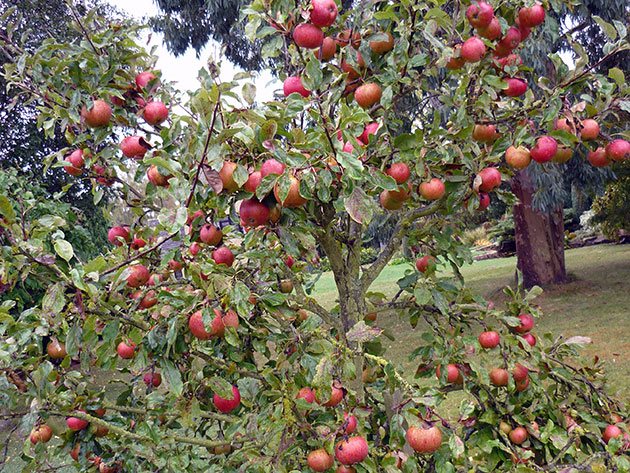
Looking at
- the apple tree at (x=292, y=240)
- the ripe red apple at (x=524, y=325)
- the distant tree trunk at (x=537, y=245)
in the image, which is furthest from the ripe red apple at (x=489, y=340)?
the distant tree trunk at (x=537, y=245)

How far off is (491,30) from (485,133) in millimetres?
311

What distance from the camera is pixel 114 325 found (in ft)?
4.16

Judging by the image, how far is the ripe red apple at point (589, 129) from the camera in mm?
1498

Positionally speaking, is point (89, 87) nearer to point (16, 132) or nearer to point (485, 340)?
point (485, 340)

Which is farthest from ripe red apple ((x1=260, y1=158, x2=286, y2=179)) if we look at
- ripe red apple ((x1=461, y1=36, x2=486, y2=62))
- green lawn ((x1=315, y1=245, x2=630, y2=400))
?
green lawn ((x1=315, y1=245, x2=630, y2=400))

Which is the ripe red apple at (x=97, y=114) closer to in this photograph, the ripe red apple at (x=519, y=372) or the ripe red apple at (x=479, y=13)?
the ripe red apple at (x=479, y=13)

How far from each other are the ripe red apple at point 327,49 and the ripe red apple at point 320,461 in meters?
1.05

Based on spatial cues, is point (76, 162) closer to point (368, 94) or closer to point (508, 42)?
point (368, 94)

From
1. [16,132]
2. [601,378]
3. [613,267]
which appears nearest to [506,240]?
[613,267]

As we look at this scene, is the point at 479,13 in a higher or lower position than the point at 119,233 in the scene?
higher

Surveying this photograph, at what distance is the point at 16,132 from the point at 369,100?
8.79 m

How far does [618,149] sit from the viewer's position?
62.3 inches

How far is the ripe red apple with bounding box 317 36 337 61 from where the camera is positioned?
1.45 metres

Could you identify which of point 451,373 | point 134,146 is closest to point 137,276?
point 134,146
